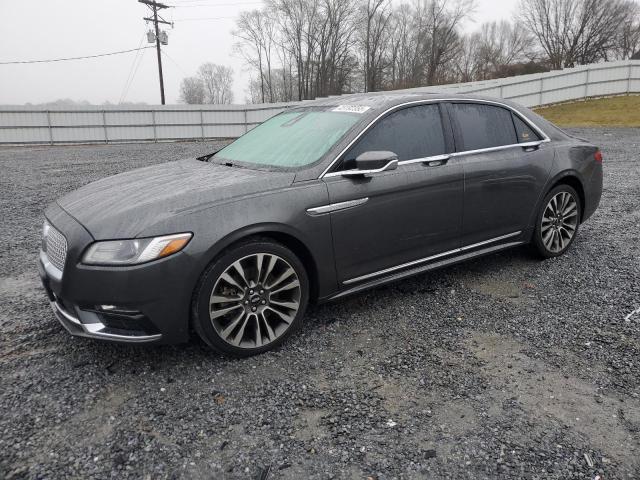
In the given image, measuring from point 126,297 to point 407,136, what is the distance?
230 cm

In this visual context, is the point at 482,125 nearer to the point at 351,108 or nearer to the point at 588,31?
the point at 351,108

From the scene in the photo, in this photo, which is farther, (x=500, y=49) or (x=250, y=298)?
(x=500, y=49)

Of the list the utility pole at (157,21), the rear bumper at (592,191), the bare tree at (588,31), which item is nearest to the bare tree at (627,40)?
the bare tree at (588,31)

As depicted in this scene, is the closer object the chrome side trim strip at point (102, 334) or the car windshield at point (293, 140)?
the chrome side trim strip at point (102, 334)

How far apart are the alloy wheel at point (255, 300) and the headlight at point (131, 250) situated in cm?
36

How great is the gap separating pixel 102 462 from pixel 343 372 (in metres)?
1.35

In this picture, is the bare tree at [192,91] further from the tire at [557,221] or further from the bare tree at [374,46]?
the tire at [557,221]

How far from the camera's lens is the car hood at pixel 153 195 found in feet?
8.89

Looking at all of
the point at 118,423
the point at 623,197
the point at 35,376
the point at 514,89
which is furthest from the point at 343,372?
the point at 514,89

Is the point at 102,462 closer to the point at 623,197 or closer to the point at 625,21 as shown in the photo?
the point at 623,197

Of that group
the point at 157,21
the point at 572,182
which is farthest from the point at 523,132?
the point at 157,21

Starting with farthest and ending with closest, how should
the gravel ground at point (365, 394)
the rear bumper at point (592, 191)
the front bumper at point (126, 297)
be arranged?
the rear bumper at point (592, 191)
the front bumper at point (126, 297)
the gravel ground at point (365, 394)

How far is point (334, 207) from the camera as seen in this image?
3172 millimetres

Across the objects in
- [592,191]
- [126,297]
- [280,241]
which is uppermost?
[592,191]
